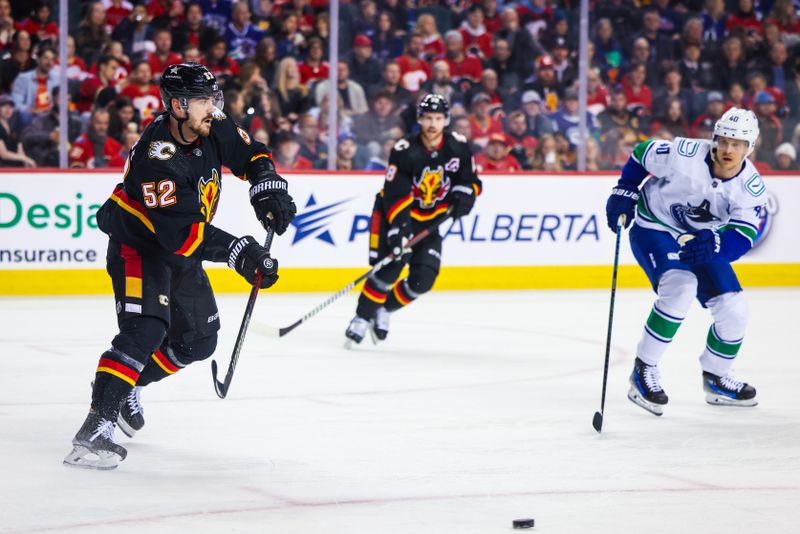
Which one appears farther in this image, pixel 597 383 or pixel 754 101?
pixel 754 101

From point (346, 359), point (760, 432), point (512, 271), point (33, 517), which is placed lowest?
point (512, 271)

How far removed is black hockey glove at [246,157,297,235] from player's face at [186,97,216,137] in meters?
0.29

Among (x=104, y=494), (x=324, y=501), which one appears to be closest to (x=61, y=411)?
(x=104, y=494)

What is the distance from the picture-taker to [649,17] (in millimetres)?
10242

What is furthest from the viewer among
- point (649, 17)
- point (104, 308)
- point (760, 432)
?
point (649, 17)

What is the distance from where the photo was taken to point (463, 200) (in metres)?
6.78

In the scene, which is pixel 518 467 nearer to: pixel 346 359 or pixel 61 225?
pixel 346 359

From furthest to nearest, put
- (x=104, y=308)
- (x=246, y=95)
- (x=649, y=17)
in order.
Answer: (x=649, y=17) < (x=246, y=95) < (x=104, y=308)

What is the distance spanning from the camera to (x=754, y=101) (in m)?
10.3

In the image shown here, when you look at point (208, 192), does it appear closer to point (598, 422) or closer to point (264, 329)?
point (598, 422)

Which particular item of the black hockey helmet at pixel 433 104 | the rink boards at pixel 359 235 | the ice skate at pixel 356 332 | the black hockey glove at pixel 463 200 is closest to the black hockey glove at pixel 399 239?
the black hockey glove at pixel 463 200

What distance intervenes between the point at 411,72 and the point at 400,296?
3.15m

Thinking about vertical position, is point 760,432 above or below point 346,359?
→ above

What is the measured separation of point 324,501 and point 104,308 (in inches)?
200
